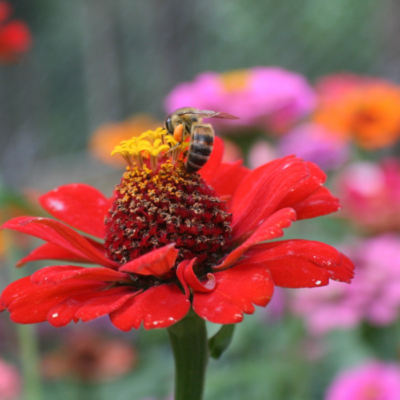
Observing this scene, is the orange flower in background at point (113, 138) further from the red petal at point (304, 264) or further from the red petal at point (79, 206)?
the red petal at point (304, 264)

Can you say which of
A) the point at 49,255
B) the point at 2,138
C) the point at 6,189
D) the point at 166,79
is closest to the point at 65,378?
the point at 6,189

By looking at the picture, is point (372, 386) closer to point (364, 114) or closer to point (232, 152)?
point (232, 152)

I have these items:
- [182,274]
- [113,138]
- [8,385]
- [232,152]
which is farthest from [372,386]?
[113,138]

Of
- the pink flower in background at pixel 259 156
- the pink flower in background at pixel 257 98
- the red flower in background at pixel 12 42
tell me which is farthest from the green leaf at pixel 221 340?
the red flower in background at pixel 12 42

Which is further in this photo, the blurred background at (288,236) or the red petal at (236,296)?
the blurred background at (288,236)

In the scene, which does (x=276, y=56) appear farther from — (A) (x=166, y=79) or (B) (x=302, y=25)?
(A) (x=166, y=79)

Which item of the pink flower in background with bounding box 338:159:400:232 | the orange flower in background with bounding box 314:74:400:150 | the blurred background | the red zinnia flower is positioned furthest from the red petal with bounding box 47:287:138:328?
the orange flower in background with bounding box 314:74:400:150

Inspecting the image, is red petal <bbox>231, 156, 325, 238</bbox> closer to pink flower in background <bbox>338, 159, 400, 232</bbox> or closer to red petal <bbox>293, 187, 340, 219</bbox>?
red petal <bbox>293, 187, 340, 219</bbox>
